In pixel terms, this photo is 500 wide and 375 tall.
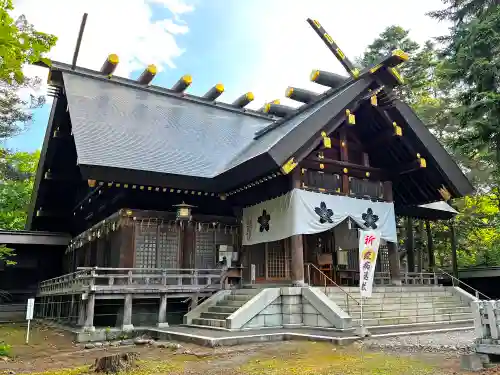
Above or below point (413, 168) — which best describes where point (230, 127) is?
above

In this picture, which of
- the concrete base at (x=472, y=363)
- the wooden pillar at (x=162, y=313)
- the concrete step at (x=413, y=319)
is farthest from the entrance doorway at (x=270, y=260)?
the concrete base at (x=472, y=363)

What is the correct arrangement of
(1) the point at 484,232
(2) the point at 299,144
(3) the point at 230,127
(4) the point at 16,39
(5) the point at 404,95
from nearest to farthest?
(4) the point at 16,39
(2) the point at 299,144
(3) the point at 230,127
(1) the point at 484,232
(5) the point at 404,95

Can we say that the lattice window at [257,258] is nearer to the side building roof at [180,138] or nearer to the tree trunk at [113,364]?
the side building roof at [180,138]

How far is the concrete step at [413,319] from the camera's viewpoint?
33.5 feet

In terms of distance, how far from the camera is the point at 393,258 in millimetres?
14414

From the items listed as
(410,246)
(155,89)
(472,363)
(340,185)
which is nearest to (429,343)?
(472,363)

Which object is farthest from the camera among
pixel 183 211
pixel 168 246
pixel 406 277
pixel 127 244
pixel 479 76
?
pixel 406 277

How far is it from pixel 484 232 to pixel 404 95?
10468 mm

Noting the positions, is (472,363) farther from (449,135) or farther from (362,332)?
(449,135)

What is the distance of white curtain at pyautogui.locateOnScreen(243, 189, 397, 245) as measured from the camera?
39.3 ft

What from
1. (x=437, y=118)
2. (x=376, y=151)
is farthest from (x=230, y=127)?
(x=437, y=118)

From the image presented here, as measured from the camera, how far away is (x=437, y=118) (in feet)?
77.8

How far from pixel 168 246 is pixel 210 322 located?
3.77 m

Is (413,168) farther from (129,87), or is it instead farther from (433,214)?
(129,87)
